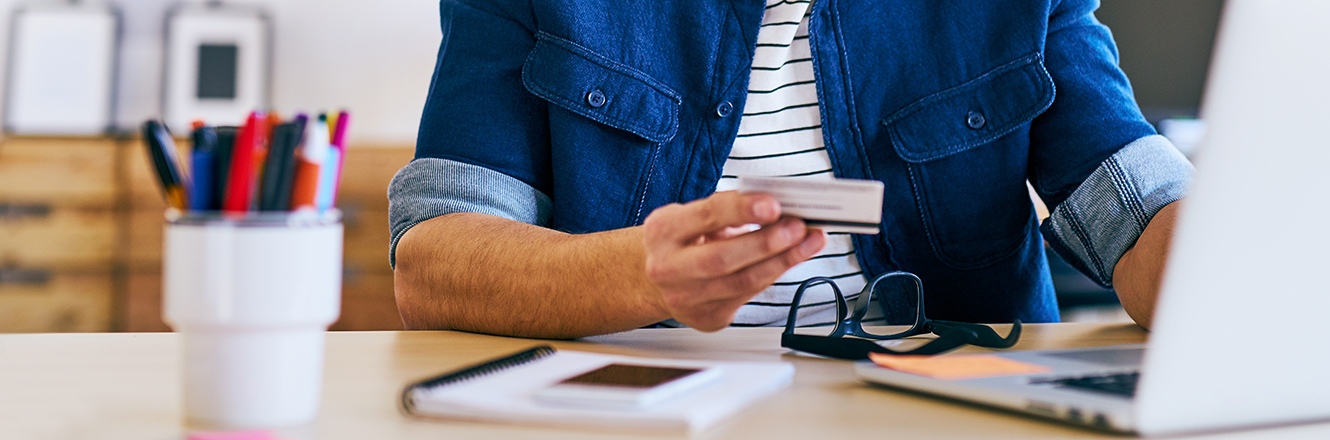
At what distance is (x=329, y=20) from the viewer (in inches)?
112

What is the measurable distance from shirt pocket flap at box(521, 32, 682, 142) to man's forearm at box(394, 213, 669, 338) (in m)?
0.17

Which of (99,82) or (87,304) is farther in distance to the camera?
(99,82)

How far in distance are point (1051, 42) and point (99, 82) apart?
106 inches

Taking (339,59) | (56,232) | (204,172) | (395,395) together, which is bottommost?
(56,232)

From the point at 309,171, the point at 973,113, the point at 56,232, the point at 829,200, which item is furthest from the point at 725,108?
the point at 56,232

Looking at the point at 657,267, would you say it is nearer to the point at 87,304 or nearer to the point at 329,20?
the point at 87,304

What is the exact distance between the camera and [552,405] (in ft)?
1.42

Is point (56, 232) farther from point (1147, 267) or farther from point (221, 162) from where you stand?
point (1147, 267)

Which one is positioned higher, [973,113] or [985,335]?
[973,113]

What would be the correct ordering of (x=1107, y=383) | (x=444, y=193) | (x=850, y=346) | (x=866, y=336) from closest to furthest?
(x=1107, y=383) → (x=850, y=346) → (x=866, y=336) → (x=444, y=193)

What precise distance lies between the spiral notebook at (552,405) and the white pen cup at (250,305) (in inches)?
2.5

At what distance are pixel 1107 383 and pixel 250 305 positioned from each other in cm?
41

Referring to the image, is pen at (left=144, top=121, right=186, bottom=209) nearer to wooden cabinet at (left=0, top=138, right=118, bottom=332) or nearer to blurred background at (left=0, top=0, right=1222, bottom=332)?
blurred background at (left=0, top=0, right=1222, bottom=332)

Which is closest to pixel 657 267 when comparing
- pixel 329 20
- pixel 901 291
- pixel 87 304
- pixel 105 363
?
pixel 105 363
